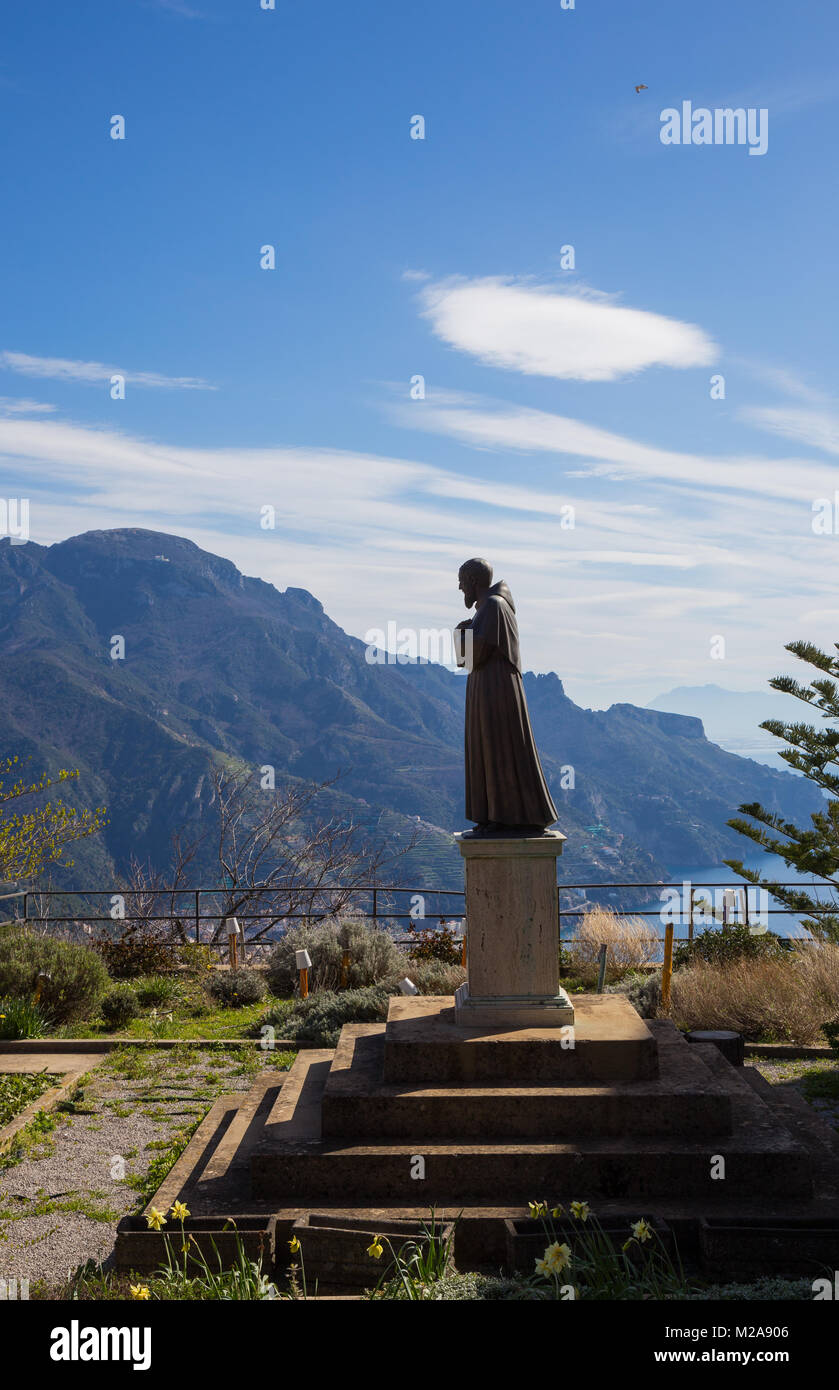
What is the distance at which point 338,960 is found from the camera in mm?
13828

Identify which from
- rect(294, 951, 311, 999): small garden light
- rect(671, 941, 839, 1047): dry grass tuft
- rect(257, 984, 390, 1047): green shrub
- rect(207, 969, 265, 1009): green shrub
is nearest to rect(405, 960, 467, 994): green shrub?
rect(257, 984, 390, 1047): green shrub

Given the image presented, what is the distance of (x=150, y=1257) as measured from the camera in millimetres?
5742

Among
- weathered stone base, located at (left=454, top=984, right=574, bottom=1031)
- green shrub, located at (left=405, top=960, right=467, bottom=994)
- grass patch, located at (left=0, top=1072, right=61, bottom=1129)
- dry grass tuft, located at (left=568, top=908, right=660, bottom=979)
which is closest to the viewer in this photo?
weathered stone base, located at (left=454, top=984, right=574, bottom=1031)

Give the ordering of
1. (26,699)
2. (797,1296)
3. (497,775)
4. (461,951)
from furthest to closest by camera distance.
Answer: (26,699) → (461,951) → (497,775) → (797,1296)

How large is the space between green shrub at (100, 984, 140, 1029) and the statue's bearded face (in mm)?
6473

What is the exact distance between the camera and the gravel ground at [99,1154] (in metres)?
6.36

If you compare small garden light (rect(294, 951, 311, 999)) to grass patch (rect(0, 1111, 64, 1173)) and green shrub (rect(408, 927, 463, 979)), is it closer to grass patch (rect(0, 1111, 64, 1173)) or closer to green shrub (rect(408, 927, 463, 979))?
green shrub (rect(408, 927, 463, 979))

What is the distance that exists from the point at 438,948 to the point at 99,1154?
7.41m

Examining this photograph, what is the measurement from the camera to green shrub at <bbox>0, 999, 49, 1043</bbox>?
11.1 m

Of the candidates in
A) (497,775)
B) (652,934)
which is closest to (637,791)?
(652,934)
